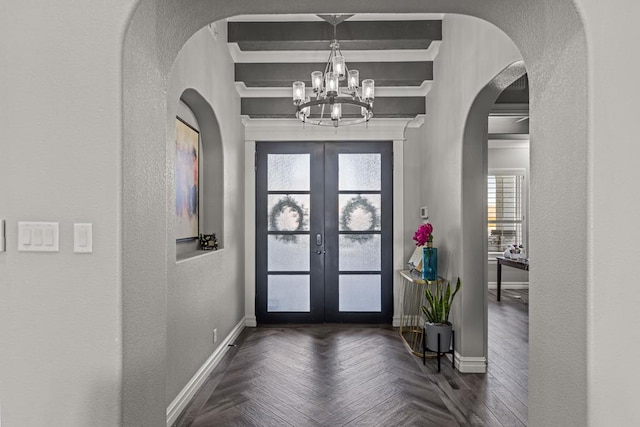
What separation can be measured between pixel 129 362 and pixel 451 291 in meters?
2.89

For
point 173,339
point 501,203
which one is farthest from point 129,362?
point 501,203

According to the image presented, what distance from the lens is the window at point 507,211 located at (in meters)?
7.61

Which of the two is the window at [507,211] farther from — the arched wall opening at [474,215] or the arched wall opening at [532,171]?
the arched wall opening at [532,171]

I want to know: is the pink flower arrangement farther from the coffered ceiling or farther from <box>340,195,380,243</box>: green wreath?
the coffered ceiling

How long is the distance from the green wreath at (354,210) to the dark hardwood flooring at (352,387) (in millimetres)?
1255

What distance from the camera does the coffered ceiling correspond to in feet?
11.6

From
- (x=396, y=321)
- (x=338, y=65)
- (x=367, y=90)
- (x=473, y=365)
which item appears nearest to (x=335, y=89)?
(x=338, y=65)

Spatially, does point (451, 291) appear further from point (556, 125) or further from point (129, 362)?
point (129, 362)
